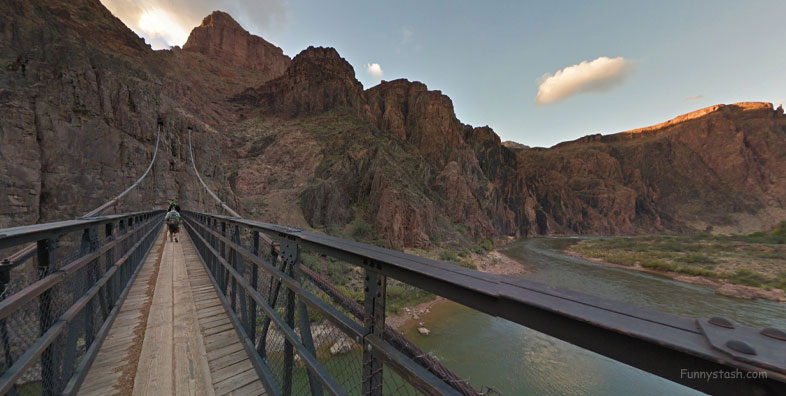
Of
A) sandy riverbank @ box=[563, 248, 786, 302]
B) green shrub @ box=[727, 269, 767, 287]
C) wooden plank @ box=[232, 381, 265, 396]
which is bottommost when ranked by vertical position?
sandy riverbank @ box=[563, 248, 786, 302]

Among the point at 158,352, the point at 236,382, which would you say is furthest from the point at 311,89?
the point at 236,382

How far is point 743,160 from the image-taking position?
7094cm

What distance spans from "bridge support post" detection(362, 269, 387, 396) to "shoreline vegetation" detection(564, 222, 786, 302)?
124 feet

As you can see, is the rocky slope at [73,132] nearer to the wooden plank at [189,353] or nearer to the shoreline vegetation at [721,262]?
the wooden plank at [189,353]

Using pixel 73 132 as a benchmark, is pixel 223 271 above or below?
below

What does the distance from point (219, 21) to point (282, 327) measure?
320 ft

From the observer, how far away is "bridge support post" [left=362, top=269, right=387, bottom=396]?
156cm

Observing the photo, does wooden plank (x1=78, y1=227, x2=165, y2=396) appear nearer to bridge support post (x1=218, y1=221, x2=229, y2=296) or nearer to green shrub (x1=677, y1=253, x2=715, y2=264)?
bridge support post (x1=218, y1=221, x2=229, y2=296)

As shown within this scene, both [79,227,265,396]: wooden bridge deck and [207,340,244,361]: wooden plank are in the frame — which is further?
[207,340,244,361]: wooden plank

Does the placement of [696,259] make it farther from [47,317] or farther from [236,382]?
[47,317]

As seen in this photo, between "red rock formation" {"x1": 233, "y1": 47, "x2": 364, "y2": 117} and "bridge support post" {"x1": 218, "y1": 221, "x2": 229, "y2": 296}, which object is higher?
"red rock formation" {"x1": 233, "y1": 47, "x2": 364, "y2": 117}

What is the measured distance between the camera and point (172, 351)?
3.15m

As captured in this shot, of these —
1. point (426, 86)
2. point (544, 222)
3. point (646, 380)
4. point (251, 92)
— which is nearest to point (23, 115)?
point (646, 380)

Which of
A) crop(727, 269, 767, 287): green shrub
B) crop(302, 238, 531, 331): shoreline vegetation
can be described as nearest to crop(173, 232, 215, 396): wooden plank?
crop(302, 238, 531, 331): shoreline vegetation
